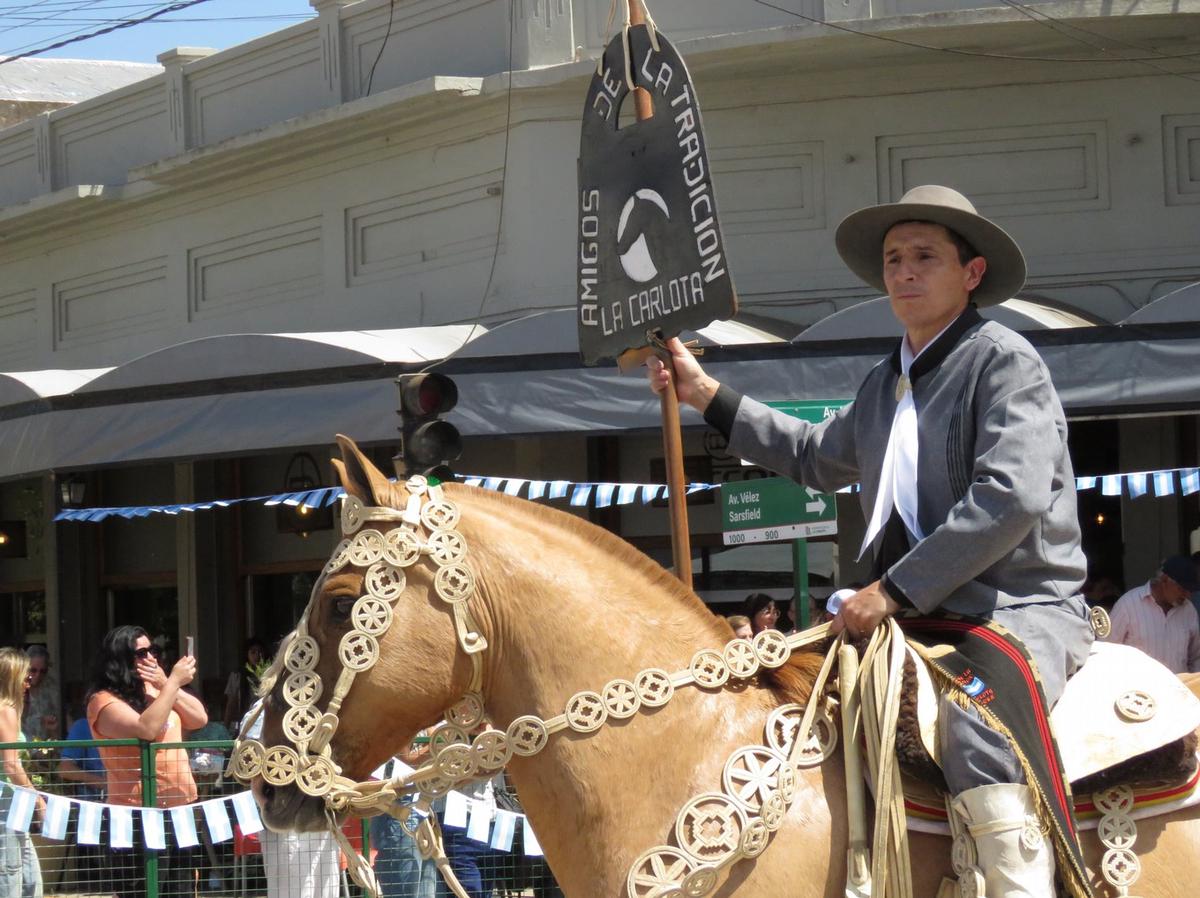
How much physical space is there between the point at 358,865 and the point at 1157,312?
9.49 m

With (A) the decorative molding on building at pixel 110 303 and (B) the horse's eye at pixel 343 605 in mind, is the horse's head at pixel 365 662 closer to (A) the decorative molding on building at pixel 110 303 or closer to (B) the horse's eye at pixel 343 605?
(B) the horse's eye at pixel 343 605

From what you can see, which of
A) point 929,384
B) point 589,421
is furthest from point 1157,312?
point 929,384

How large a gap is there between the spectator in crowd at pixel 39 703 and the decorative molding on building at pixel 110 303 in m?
4.19

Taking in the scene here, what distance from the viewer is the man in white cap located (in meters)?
3.46

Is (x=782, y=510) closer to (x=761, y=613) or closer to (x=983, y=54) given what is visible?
(x=761, y=613)

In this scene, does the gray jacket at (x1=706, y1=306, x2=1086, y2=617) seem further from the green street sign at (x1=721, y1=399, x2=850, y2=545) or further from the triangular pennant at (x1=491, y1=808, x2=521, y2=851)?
the green street sign at (x1=721, y1=399, x2=850, y2=545)

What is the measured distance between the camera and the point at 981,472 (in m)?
3.55

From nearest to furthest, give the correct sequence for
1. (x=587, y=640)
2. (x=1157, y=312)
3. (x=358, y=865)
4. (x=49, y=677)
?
(x=587, y=640) → (x=358, y=865) → (x=1157, y=312) → (x=49, y=677)

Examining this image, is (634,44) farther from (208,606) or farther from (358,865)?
(208,606)

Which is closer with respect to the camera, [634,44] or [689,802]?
[689,802]

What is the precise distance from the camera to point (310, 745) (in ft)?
11.8

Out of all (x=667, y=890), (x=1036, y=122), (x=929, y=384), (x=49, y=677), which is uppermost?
(x=1036, y=122)

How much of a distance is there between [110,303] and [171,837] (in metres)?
11.9

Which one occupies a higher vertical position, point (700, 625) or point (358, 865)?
point (700, 625)
